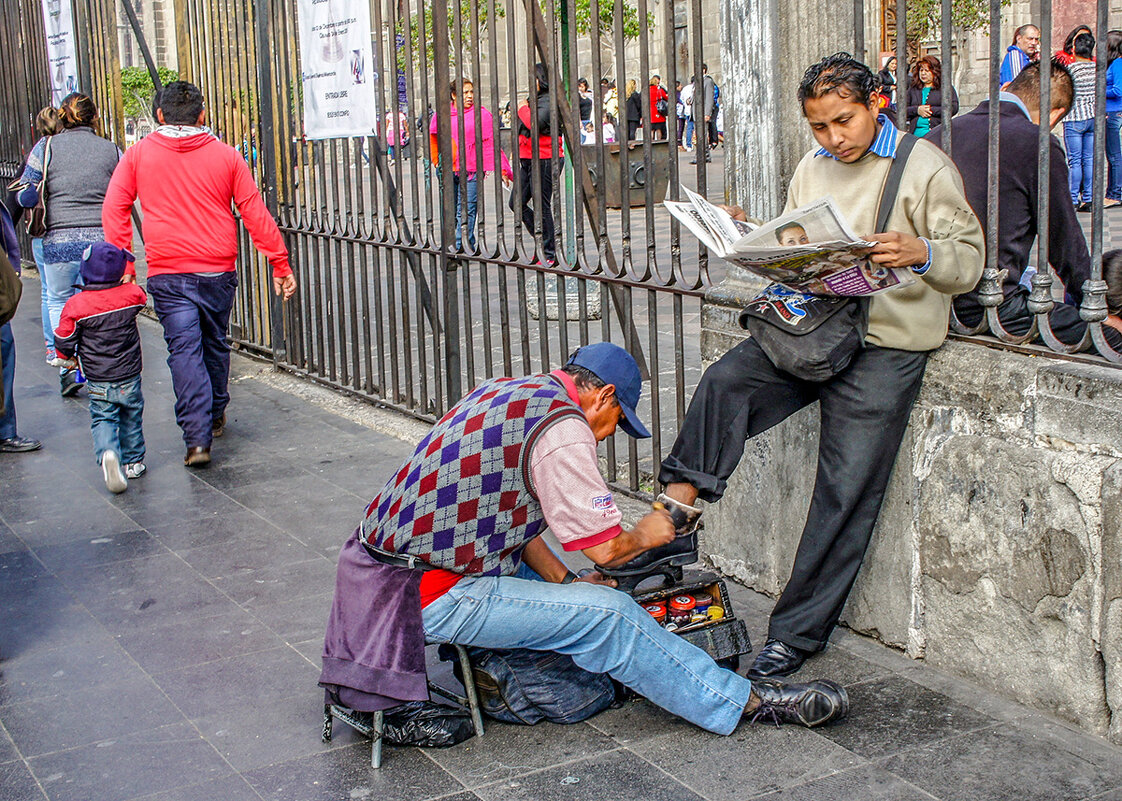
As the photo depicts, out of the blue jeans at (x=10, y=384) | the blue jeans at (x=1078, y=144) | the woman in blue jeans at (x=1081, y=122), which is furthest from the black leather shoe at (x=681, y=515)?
the blue jeans at (x=1078, y=144)

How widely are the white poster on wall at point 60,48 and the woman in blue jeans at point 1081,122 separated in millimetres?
8323

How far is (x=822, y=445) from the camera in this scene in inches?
149

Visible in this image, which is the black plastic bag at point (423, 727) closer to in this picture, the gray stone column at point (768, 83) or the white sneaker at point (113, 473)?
the gray stone column at point (768, 83)

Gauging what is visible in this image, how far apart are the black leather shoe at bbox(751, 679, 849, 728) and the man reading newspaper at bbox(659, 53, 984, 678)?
12.0 inches

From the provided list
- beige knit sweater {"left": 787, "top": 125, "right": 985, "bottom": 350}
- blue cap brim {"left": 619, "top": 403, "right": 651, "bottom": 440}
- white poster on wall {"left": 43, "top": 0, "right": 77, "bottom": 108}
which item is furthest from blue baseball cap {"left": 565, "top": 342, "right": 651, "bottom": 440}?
white poster on wall {"left": 43, "top": 0, "right": 77, "bottom": 108}

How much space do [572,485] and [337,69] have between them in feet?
14.9

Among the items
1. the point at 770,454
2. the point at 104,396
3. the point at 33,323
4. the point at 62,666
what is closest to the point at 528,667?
the point at 770,454

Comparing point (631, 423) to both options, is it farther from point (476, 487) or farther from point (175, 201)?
point (175, 201)

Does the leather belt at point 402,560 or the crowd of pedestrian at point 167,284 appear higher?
the crowd of pedestrian at point 167,284

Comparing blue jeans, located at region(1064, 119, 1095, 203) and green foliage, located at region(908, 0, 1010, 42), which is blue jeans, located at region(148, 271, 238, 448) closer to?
blue jeans, located at region(1064, 119, 1095, 203)

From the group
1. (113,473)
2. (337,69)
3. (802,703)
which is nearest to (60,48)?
(337,69)

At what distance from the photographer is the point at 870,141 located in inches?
137

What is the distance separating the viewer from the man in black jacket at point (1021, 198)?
3.54 meters

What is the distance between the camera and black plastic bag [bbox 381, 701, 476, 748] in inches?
134
